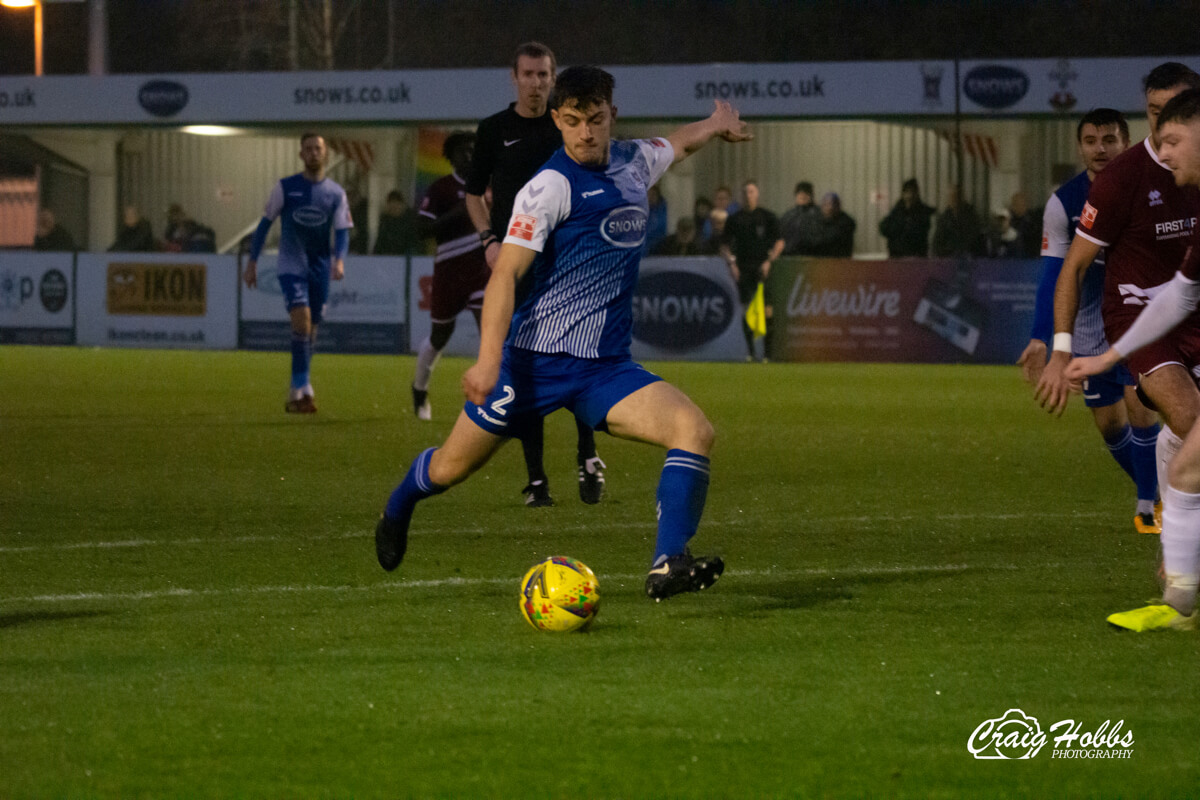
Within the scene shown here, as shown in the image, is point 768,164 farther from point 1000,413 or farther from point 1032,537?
point 1032,537

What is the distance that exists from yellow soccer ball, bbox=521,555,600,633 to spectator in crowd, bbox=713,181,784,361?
57.0 feet

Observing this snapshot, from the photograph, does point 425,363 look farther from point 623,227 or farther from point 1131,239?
point 1131,239

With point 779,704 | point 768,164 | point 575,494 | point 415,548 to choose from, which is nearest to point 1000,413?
point 575,494

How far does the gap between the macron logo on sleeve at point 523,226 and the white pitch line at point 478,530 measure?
2.33m

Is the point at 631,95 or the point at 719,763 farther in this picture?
the point at 631,95

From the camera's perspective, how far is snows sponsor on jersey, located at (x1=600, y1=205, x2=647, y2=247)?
6156 mm

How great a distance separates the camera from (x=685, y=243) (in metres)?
23.8

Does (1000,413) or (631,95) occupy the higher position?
(631,95)

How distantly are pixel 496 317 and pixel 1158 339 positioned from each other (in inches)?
84.4

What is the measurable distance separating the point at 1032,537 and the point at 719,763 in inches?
167

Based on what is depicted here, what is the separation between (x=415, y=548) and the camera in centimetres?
760

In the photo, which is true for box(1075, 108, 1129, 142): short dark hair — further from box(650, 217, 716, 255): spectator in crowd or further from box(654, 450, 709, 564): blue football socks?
box(650, 217, 716, 255): spectator in crowd

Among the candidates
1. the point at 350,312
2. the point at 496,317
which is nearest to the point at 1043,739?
the point at 496,317

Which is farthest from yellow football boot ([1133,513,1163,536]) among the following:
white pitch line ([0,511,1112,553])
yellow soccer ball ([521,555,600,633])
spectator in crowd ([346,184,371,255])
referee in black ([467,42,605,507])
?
spectator in crowd ([346,184,371,255])
